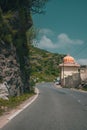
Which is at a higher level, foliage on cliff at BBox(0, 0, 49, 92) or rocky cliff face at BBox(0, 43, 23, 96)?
foliage on cliff at BBox(0, 0, 49, 92)

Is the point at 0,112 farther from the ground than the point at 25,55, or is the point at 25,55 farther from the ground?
the point at 25,55

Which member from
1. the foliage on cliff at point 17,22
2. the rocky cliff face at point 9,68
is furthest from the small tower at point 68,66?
the rocky cliff face at point 9,68

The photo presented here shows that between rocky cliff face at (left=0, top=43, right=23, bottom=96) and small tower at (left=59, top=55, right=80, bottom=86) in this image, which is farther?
small tower at (left=59, top=55, right=80, bottom=86)

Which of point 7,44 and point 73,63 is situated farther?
point 73,63

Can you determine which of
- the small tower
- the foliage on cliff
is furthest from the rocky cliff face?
the small tower

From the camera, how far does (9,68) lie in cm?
2933

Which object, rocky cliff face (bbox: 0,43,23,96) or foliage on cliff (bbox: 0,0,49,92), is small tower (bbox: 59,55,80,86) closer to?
foliage on cliff (bbox: 0,0,49,92)

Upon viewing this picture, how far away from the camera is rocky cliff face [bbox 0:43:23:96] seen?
90.5 ft

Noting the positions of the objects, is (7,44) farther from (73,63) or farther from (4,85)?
(73,63)

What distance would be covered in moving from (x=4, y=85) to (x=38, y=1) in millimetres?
16240

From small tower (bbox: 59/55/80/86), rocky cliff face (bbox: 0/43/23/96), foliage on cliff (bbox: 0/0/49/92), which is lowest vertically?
rocky cliff face (bbox: 0/43/23/96)

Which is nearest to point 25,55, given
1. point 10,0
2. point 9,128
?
point 10,0

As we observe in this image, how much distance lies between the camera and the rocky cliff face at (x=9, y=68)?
27.6 meters

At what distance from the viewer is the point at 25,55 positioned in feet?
136
